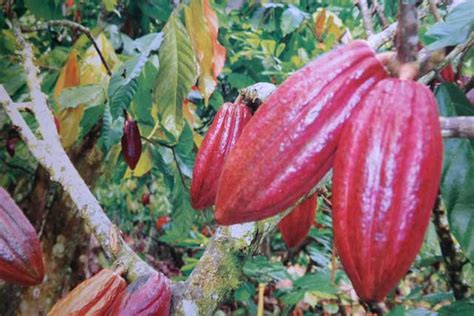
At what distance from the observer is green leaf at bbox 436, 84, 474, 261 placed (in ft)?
2.12

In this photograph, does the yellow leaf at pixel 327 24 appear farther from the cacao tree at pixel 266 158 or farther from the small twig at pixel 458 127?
the small twig at pixel 458 127

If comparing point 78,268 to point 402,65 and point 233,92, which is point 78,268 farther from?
point 402,65

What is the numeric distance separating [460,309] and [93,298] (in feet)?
1.96

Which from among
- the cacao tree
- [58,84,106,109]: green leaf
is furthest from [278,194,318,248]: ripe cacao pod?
[58,84,106,109]: green leaf

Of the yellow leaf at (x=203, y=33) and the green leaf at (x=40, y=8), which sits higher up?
the yellow leaf at (x=203, y=33)

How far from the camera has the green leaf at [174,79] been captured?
0.96 meters

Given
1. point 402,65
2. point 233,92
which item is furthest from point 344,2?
point 402,65

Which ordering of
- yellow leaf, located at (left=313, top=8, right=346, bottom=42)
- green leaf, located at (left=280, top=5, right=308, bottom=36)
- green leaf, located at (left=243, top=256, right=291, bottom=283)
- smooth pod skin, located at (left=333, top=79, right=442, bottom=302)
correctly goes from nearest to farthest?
smooth pod skin, located at (left=333, top=79, right=442, bottom=302) → green leaf, located at (left=243, top=256, right=291, bottom=283) → green leaf, located at (left=280, top=5, right=308, bottom=36) → yellow leaf, located at (left=313, top=8, right=346, bottom=42)

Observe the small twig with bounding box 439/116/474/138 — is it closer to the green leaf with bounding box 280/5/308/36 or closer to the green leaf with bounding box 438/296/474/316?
the green leaf with bounding box 438/296/474/316

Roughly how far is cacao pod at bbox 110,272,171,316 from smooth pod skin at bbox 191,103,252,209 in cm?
12

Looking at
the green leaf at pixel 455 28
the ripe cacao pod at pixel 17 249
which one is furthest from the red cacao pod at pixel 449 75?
the ripe cacao pod at pixel 17 249

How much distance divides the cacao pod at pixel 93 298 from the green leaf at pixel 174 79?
310 millimetres

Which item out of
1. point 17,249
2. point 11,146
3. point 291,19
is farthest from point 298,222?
point 11,146

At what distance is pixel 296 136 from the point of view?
416 mm
